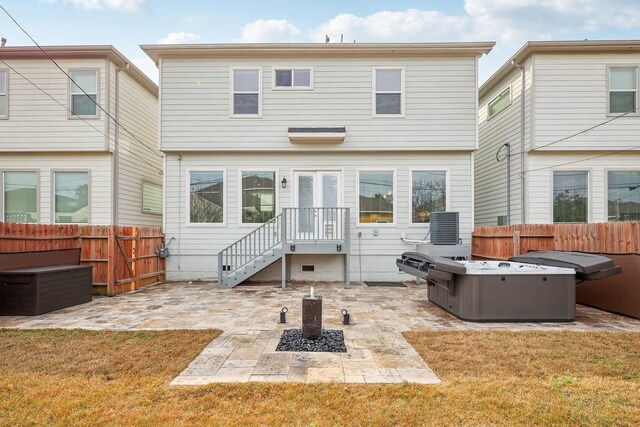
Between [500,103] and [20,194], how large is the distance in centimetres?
1407

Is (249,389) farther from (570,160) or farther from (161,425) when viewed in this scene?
(570,160)

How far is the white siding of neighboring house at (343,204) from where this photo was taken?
880cm

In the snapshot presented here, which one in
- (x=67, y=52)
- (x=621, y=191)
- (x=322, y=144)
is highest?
(x=67, y=52)

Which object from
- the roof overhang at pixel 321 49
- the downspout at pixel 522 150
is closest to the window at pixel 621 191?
the downspout at pixel 522 150

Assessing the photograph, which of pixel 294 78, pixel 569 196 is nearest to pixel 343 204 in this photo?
pixel 294 78

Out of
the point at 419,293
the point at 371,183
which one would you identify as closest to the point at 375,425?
the point at 419,293

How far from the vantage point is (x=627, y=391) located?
2.81 meters

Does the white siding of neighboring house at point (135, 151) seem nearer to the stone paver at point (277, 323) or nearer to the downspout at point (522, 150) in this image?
the stone paver at point (277, 323)

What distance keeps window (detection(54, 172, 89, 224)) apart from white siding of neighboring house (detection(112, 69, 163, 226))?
898mm

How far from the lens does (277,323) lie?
4.91 meters

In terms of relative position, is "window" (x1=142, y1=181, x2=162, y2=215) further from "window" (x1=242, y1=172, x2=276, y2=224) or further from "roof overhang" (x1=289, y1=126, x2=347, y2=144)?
"roof overhang" (x1=289, y1=126, x2=347, y2=144)

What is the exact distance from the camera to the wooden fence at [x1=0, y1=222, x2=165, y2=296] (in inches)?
226

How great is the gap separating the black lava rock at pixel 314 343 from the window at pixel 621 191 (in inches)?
338

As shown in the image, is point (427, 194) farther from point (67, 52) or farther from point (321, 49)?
point (67, 52)
